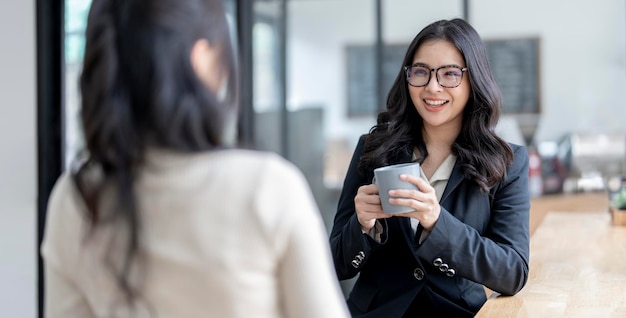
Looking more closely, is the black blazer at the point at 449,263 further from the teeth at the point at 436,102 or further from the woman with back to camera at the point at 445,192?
the teeth at the point at 436,102

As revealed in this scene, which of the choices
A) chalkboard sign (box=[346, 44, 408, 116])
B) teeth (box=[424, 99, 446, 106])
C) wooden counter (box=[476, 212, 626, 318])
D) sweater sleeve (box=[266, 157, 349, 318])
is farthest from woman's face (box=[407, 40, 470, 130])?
chalkboard sign (box=[346, 44, 408, 116])

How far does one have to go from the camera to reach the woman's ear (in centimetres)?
98

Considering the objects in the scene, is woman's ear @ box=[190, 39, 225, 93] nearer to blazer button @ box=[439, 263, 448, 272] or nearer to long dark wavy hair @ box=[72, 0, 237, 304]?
long dark wavy hair @ box=[72, 0, 237, 304]

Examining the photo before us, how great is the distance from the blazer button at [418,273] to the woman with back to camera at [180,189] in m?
0.87

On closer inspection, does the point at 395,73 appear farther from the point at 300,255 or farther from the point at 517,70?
the point at 300,255

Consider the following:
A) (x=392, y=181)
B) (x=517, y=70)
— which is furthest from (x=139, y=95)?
(x=517, y=70)

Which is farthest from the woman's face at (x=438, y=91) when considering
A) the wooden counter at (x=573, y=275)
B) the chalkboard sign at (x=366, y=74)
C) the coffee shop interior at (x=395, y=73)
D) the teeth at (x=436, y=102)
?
the chalkboard sign at (x=366, y=74)

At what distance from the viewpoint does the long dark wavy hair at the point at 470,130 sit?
187 cm

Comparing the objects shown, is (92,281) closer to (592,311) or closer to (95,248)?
(95,248)

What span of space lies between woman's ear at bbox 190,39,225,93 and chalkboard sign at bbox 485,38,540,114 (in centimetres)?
396

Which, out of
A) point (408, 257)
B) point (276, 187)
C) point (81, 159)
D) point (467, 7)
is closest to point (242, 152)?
point (276, 187)

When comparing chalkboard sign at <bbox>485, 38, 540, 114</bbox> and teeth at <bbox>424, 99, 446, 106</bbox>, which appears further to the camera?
chalkboard sign at <bbox>485, 38, 540, 114</bbox>

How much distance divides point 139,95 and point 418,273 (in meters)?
1.05

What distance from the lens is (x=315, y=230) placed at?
1000 mm
